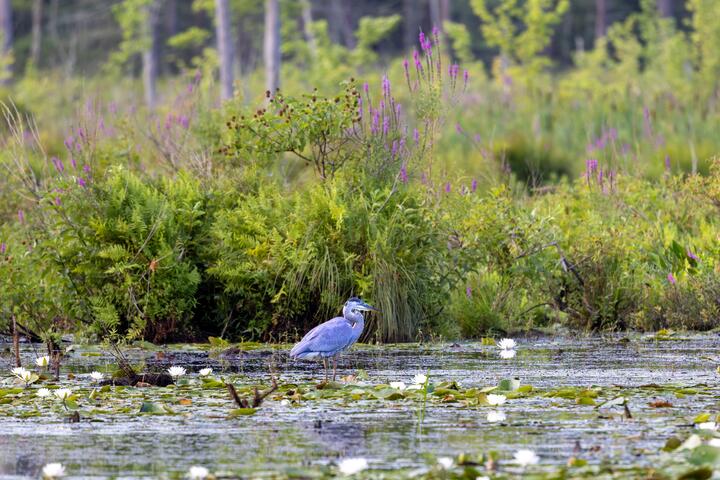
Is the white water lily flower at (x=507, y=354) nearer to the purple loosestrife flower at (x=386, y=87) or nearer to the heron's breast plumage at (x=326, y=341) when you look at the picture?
the heron's breast plumage at (x=326, y=341)

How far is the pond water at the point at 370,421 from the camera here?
4953 millimetres

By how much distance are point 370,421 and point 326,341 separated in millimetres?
1746

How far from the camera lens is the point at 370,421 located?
19.8 feet

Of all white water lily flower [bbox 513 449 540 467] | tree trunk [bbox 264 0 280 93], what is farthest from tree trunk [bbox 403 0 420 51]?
white water lily flower [bbox 513 449 540 467]

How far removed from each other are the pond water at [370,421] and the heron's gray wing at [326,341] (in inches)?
6.8

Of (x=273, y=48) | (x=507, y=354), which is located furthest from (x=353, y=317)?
(x=273, y=48)

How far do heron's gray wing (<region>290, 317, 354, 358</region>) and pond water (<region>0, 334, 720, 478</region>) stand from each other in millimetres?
172

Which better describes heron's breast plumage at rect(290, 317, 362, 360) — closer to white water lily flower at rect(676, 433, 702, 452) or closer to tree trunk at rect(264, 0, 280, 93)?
white water lily flower at rect(676, 433, 702, 452)

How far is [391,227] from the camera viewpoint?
1002cm

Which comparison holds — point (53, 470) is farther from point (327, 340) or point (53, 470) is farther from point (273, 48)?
point (273, 48)

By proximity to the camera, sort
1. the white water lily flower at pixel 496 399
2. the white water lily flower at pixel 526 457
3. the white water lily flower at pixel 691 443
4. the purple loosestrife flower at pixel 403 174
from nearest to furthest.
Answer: the white water lily flower at pixel 526 457 → the white water lily flower at pixel 691 443 → the white water lily flower at pixel 496 399 → the purple loosestrife flower at pixel 403 174

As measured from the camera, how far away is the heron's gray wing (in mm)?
7746

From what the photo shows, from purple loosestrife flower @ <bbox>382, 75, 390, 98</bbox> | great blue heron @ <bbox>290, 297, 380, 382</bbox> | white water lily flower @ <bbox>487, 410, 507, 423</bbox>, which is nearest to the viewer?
→ white water lily flower @ <bbox>487, 410, 507, 423</bbox>

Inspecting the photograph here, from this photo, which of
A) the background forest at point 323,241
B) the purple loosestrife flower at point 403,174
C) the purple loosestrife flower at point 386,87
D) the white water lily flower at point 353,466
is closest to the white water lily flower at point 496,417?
the white water lily flower at point 353,466
